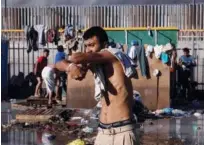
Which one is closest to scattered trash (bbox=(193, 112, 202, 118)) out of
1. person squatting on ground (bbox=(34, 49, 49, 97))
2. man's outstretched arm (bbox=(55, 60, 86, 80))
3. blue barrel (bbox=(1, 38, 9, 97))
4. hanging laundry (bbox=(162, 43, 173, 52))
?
hanging laundry (bbox=(162, 43, 173, 52))

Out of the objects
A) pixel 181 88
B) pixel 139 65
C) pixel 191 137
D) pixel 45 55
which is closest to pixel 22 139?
pixel 191 137

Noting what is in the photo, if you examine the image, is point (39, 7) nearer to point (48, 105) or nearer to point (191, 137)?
point (48, 105)

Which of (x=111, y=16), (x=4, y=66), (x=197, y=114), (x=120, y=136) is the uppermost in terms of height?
(x=111, y=16)

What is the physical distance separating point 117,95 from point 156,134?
735 centimetres

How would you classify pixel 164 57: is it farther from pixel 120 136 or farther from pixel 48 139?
pixel 120 136

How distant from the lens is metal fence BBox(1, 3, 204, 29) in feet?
90.5

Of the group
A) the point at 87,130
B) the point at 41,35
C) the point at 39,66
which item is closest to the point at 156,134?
the point at 87,130

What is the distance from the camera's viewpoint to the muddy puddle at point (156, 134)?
12.5 metres

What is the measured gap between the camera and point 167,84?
17.2 m

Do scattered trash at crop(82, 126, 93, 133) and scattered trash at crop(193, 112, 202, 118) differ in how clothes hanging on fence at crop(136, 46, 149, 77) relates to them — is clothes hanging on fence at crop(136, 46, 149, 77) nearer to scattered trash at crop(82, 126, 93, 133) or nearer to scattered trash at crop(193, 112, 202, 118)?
scattered trash at crop(193, 112, 202, 118)

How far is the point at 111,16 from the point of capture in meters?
28.7

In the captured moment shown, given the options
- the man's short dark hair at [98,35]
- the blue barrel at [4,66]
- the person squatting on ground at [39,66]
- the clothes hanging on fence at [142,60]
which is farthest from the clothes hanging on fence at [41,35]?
the man's short dark hair at [98,35]

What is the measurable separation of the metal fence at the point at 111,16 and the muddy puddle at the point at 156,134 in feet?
40.1

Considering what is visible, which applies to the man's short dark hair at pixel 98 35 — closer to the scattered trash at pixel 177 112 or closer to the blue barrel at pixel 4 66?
the scattered trash at pixel 177 112
